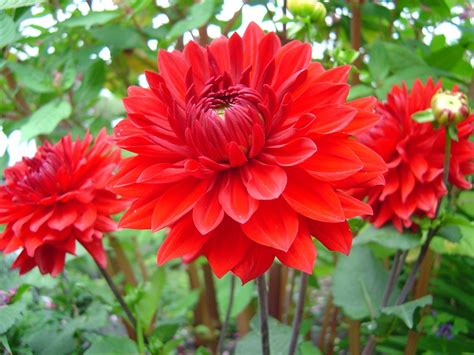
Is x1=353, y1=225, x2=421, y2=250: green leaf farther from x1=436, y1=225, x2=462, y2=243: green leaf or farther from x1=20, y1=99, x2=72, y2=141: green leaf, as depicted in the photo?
x1=20, y1=99, x2=72, y2=141: green leaf

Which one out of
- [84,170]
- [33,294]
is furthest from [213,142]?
Result: [33,294]

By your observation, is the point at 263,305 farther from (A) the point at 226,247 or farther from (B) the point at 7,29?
(B) the point at 7,29

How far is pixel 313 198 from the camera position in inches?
18.4

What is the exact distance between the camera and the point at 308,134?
477 mm

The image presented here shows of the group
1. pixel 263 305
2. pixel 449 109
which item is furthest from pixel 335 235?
pixel 449 109

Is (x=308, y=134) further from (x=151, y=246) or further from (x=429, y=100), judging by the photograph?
(x=151, y=246)

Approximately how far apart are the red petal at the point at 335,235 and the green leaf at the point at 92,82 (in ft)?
2.03

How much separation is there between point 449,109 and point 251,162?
0.82ft

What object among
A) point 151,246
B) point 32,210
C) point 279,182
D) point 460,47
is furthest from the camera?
point 151,246

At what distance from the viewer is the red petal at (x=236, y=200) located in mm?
448

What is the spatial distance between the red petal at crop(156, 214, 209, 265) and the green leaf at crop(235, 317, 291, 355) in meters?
0.30

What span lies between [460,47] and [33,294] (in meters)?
0.86

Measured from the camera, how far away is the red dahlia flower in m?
0.46

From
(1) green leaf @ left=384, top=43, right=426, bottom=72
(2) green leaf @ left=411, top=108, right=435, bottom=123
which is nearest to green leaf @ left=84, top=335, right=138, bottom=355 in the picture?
(2) green leaf @ left=411, top=108, right=435, bottom=123
